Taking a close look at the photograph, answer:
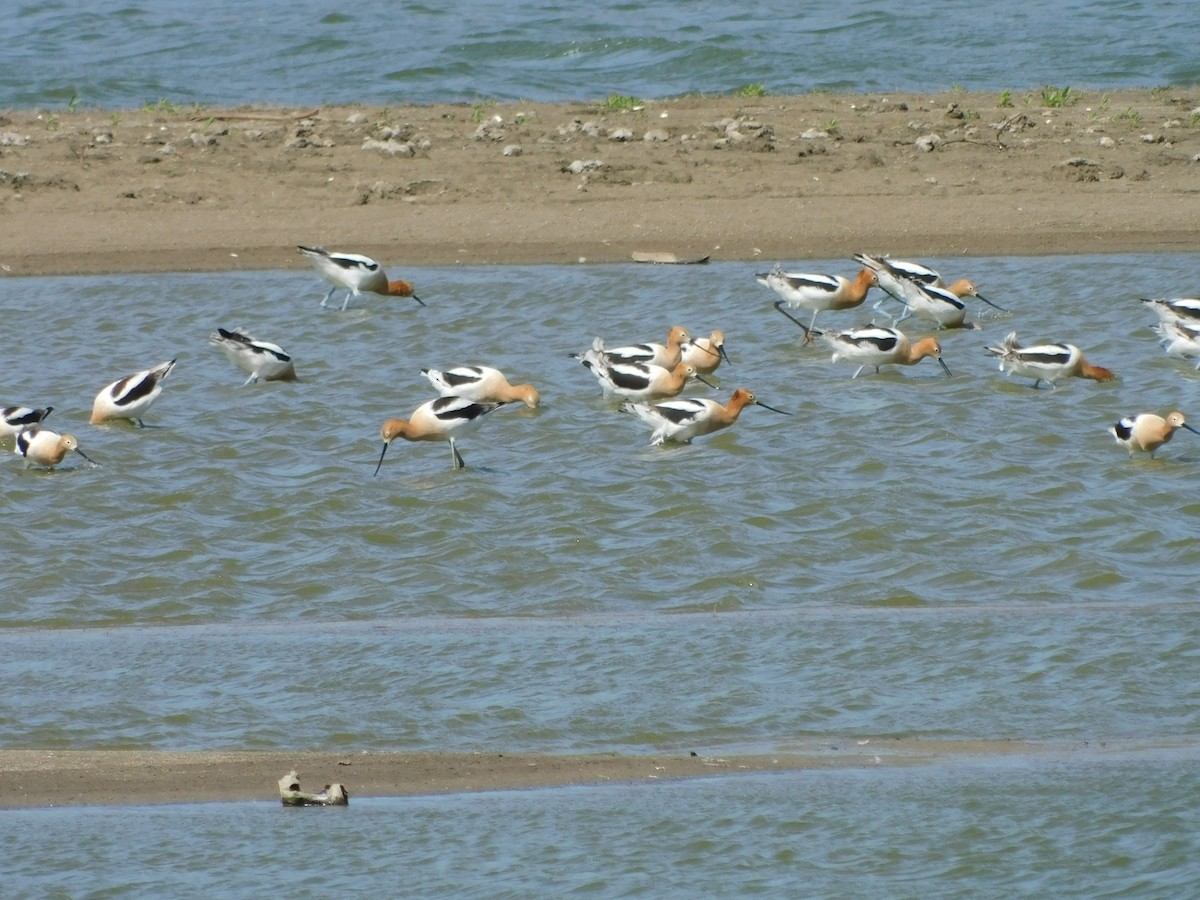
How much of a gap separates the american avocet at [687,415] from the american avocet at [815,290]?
2411 millimetres

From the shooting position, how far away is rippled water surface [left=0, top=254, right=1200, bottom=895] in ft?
19.7

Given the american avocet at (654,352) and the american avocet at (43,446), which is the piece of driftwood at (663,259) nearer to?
the american avocet at (654,352)

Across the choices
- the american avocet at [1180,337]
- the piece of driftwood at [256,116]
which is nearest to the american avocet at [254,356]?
the american avocet at [1180,337]

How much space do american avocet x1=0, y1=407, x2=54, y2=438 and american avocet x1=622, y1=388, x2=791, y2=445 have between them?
3.35 m

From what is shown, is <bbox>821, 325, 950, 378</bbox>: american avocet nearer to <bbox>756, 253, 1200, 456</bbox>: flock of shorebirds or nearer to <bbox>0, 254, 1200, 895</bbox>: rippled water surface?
<bbox>756, 253, 1200, 456</bbox>: flock of shorebirds

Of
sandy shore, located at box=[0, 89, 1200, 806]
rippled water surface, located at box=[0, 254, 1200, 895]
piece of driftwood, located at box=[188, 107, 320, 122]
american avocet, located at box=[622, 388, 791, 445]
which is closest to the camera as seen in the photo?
rippled water surface, located at box=[0, 254, 1200, 895]

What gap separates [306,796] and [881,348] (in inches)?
282

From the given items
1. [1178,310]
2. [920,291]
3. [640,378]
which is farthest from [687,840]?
[920,291]

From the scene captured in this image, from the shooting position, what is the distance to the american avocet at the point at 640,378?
448 inches

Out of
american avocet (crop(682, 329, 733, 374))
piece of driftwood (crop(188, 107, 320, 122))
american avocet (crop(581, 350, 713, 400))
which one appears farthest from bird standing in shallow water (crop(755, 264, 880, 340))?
piece of driftwood (crop(188, 107, 320, 122))

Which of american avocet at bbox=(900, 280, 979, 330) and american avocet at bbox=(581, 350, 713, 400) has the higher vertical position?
american avocet at bbox=(581, 350, 713, 400)

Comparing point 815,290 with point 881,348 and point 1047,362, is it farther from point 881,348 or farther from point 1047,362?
point 1047,362

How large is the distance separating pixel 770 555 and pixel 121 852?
3.93 meters

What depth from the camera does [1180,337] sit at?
1203cm
